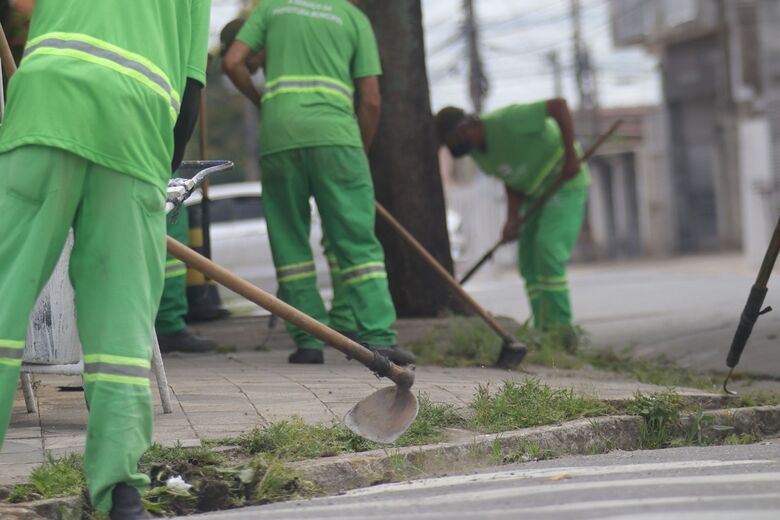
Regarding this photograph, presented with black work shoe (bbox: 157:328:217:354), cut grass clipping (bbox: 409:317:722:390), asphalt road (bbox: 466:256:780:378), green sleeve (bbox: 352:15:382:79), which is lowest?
asphalt road (bbox: 466:256:780:378)

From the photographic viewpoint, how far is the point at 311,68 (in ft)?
24.3

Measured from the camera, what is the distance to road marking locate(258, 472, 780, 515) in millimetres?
Answer: 4039

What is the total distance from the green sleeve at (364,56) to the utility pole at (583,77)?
36.8 metres

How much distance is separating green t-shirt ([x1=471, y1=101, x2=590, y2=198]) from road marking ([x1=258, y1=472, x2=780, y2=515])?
5.90 m

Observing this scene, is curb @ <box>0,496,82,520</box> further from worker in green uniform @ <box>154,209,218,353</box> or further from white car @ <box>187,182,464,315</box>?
white car @ <box>187,182,464,315</box>

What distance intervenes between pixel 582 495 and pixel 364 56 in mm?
3915

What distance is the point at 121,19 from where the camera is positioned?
156 inches

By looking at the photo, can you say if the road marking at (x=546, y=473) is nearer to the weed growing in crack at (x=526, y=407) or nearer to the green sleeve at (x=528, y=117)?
the weed growing in crack at (x=526, y=407)

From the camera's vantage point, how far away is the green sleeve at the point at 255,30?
7566mm

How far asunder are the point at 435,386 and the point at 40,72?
278 cm

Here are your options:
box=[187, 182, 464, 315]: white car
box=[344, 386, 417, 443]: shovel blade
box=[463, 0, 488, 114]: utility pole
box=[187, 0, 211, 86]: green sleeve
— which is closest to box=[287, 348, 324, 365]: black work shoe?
box=[344, 386, 417, 443]: shovel blade

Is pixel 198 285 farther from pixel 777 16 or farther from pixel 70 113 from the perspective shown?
pixel 777 16

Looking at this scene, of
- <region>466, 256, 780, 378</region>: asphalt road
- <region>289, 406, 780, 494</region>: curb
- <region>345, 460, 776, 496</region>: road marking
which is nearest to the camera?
<region>345, 460, 776, 496</region>: road marking

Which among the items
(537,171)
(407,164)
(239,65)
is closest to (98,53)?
(239,65)
